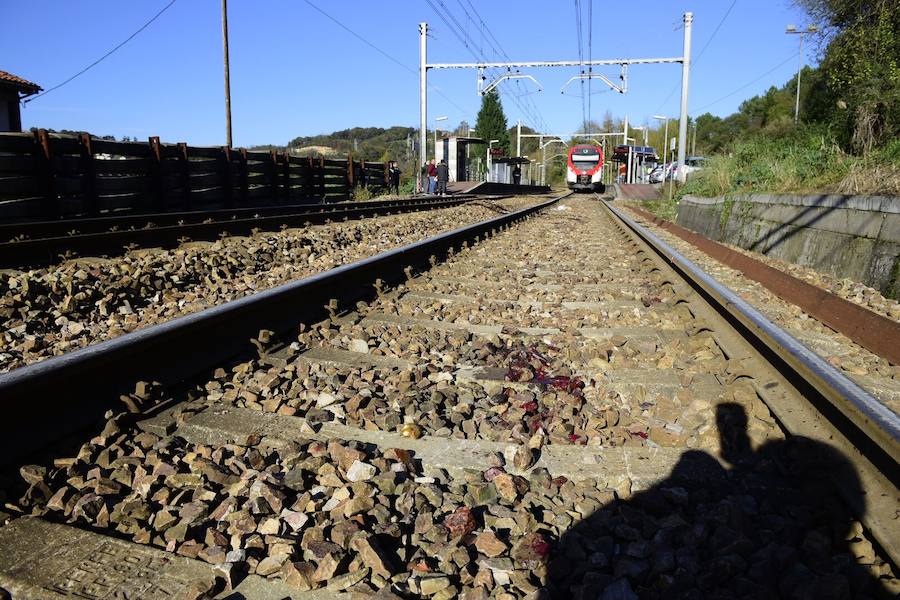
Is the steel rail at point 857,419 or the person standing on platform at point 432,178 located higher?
the person standing on platform at point 432,178

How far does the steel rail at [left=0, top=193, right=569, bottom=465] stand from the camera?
2.13 meters

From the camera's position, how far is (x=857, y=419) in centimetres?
196

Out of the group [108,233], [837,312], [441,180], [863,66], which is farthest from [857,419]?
[441,180]

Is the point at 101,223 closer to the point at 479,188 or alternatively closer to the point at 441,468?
the point at 441,468

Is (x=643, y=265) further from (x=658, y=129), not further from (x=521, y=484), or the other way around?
(x=658, y=129)

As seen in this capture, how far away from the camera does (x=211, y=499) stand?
2002 millimetres

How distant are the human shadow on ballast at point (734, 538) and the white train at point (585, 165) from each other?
40.2 m

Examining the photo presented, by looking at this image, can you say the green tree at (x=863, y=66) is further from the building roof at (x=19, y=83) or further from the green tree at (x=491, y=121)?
the green tree at (x=491, y=121)

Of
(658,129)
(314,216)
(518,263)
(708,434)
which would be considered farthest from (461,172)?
(658,129)

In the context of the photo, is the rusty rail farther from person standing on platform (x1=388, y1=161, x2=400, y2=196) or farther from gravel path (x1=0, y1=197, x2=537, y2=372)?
person standing on platform (x1=388, y1=161, x2=400, y2=196)

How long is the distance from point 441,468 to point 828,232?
293 inches

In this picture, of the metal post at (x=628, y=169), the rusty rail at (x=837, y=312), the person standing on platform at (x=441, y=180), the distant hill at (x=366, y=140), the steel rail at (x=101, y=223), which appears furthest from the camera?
the distant hill at (x=366, y=140)

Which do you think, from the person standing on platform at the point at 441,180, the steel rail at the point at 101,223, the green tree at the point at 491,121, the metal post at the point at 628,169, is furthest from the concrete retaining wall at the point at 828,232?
the green tree at the point at 491,121

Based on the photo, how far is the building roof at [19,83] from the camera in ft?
78.9
